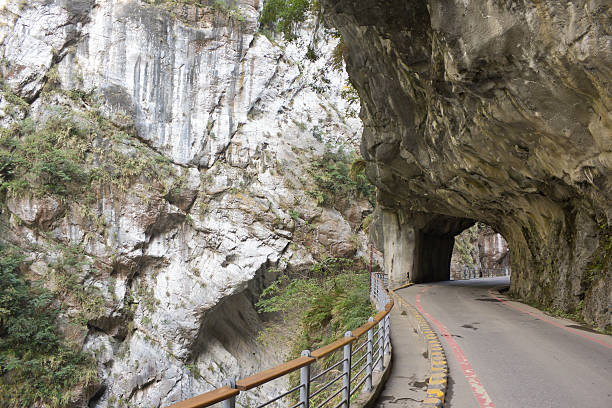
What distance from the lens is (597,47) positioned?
17.3 feet

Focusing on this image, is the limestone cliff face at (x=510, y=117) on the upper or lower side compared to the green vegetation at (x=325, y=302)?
upper

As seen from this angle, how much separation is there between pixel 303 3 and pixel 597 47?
977cm

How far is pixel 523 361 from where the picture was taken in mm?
6426

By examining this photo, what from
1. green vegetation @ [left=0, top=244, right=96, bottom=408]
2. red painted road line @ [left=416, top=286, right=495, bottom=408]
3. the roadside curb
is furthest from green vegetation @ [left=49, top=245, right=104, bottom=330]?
red painted road line @ [left=416, top=286, right=495, bottom=408]

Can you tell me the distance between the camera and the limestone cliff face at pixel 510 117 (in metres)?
6.12

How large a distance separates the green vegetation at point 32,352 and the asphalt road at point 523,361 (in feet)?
55.2

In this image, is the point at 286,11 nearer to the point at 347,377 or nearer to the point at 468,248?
the point at 347,377

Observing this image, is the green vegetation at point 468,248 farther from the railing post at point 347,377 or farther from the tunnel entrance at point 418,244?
the railing post at point 347,377

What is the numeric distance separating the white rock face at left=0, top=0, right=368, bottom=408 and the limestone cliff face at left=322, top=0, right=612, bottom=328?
29.4ft

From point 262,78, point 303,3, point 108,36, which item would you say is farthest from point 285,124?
point 303,3

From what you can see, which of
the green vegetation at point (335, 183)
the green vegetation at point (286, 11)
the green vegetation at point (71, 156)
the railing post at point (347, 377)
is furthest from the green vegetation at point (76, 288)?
the railing post at point (347, 377)

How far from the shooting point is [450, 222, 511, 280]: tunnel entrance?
39.8 m

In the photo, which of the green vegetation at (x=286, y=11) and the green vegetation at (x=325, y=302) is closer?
the green vegetation at (x=325, y=302)

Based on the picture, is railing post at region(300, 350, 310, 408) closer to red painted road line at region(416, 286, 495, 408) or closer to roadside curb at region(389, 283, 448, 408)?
roadside curb at region(389, 283, 448, 408)
